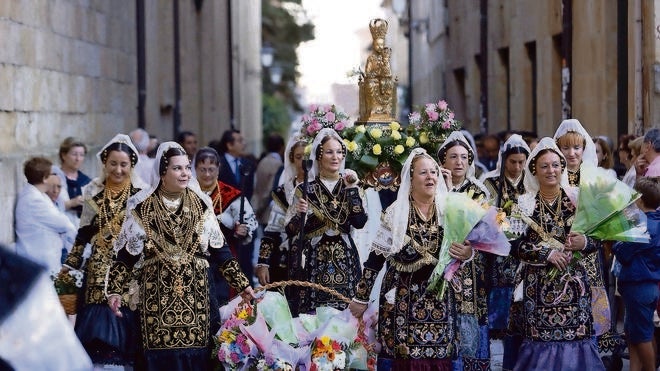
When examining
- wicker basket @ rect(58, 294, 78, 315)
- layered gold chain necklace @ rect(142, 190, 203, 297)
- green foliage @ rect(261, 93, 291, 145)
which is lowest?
wicker basket @ rect(58, 294, 78, 315)

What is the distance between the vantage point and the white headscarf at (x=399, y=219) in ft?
30.3

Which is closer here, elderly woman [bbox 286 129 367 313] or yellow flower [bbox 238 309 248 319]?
yellow flower [bbox 238 309 248 319]

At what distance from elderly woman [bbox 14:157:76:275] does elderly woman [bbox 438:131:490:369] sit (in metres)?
3.56

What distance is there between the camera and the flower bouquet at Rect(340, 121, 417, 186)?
44.0ft

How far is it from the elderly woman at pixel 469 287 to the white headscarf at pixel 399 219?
53 cm

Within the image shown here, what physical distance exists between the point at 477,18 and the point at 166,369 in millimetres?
21174

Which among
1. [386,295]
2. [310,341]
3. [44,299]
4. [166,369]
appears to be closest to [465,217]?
[386,295]

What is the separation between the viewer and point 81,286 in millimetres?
11023

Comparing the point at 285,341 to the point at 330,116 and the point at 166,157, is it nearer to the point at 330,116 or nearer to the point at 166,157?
the point at 166,157

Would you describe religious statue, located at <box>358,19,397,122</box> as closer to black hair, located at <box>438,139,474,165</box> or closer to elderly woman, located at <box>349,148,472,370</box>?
black hair, located at <box>438,139,474,165</box>

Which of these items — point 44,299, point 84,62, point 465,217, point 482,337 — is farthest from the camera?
point 84,62

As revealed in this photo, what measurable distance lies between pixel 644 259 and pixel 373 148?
11.2 feet

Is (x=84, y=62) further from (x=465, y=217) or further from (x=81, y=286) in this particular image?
(x=465, y=217)

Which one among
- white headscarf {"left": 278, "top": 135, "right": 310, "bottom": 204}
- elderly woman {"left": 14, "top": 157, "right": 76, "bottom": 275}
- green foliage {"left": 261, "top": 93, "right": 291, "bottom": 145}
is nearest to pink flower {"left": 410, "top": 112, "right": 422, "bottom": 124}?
white headscarf {"left": 278, "top": 135, "right": 310, "bottom": 204}
